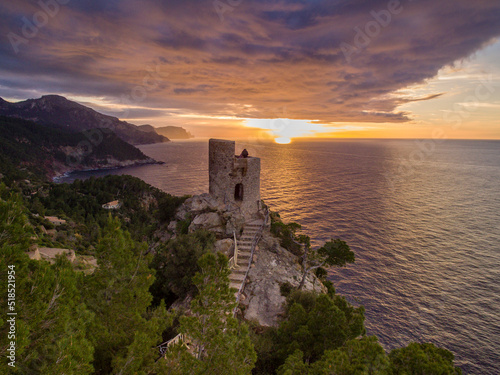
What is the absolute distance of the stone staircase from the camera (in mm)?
17562

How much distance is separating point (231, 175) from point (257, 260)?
9.23 metres

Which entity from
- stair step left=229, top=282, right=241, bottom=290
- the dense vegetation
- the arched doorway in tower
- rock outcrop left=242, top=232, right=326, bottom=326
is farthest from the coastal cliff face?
the arched doorway in tower

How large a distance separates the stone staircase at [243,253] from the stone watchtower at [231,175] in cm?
173

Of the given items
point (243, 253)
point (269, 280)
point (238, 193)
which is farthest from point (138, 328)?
point (238, 193)

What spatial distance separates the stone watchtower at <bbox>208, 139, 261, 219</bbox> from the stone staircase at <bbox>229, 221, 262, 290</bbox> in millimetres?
1728

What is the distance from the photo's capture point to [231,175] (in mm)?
25047

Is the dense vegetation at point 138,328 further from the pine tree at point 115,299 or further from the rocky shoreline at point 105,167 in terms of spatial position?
the rocky shoreline at point 105,167

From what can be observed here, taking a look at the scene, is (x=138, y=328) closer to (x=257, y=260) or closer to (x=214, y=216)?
(x=257, y=260)

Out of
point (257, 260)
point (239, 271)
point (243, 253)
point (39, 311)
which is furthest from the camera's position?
point (257, 260)

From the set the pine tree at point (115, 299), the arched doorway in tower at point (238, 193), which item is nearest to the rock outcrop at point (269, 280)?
the arched doorway in tower at point (238, 193)

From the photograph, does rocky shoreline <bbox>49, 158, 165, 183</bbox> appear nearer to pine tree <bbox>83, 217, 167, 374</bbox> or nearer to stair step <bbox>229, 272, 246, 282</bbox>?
stair step <bbox>229, 272, 246, 282</bbox>

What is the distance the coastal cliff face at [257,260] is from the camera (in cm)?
1633

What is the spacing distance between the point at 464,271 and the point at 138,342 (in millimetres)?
44407

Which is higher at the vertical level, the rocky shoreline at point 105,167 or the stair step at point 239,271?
the stair step at point 239,271
